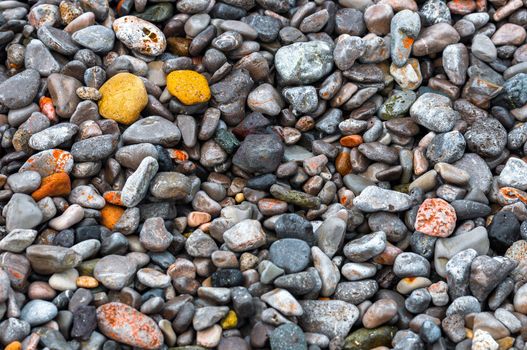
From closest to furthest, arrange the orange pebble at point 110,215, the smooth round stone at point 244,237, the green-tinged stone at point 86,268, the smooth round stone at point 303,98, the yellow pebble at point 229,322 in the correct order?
1. the yellow pebble at point 229,322
2. the green-tinged stone at point 86,268
3. the smooth round stone at point 244,237
4. the orange pebble at point 110,215
5. the smooth round stone at point 303,98

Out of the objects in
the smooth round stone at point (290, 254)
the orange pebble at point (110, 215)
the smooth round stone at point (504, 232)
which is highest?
the smooth round stone at point (504, 232)

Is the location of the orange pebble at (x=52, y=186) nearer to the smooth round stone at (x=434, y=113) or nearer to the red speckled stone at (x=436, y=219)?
the red speckled stone at (x=436, y=219)

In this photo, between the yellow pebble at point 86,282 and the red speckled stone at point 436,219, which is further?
the red speckled stone at point 436,219

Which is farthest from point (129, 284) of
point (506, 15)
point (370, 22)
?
point (506, 15)

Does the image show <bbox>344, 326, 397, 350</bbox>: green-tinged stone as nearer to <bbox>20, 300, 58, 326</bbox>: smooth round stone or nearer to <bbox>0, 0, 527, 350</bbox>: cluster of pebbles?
<bbox>0, 0, 527, 350</bbox>: cluster of pebbles

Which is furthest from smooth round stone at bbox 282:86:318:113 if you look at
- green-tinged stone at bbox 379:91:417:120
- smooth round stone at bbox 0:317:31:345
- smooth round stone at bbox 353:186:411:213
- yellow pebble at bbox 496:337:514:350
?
smooth round stone at bbox 0:317:31:345

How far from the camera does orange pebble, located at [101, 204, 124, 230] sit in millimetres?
3037

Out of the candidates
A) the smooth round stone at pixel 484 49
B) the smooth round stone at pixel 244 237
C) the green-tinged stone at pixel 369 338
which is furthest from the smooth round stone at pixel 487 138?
the smooth round stone at pixel 244 237

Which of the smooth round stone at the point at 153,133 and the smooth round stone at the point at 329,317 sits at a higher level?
the smooth round stone at the point at 153,133

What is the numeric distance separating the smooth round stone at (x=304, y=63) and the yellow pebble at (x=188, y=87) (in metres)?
0.41

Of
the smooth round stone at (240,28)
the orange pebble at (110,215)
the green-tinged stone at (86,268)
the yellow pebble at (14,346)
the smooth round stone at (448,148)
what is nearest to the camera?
the yellow pebble at (14,346)

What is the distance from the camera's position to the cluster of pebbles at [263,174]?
2.72 metres

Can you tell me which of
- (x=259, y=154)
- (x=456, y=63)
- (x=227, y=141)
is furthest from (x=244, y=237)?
(x=456, y=63)

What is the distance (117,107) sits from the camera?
3242mm
